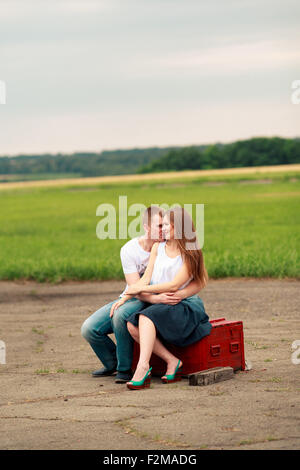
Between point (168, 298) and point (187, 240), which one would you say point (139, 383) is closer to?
point (168, 298)

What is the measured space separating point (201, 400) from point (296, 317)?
467cm

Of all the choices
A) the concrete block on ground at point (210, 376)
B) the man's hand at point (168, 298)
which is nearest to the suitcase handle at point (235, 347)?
the concrete block on ground at point (210, 376)

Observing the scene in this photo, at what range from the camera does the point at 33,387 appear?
7.54 m

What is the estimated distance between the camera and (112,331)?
7.96 meters

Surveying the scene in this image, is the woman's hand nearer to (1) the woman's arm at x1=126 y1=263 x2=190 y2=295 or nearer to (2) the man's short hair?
(1) the woman's arm at x1=126 y1=263 x2=190 y2=295

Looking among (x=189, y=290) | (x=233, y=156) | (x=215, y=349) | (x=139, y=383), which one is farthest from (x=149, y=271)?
(x=233, y=156)

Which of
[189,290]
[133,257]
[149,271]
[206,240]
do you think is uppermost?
[133,257]

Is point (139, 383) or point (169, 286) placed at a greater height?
point (169, 286)

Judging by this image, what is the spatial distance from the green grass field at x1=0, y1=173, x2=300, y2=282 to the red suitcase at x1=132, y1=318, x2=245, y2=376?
7578 mm

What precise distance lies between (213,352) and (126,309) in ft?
2.91

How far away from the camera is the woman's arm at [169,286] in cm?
754

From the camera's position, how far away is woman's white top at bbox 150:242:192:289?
301 inches

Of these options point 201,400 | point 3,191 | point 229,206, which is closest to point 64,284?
point 201,400

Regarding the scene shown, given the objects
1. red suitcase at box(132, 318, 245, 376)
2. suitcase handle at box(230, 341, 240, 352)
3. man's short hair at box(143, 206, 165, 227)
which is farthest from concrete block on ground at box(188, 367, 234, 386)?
man's short hair at box(143, 206, 165, 227)
